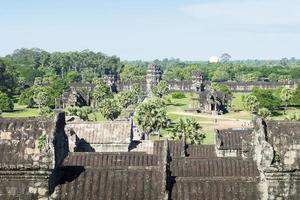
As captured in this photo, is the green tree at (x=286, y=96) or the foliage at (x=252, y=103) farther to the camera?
the green tree at (x=286, y=96)

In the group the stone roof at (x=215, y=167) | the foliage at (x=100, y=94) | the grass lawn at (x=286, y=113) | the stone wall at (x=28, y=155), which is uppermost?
the stone wall at (x=28, y=155)

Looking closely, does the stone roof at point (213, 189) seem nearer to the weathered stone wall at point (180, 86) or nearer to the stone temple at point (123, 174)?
the stone temple at point (123, 174)

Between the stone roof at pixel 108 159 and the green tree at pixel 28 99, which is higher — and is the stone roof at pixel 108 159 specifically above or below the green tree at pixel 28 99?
above

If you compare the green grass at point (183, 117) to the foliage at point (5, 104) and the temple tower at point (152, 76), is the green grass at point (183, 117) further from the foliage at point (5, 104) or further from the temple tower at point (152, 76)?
the foliage at point (5, 104)

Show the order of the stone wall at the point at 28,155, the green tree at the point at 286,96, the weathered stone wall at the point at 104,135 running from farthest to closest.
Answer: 1. the green tree at the point at 286,96
2. the weathered stone wall at the point at 104,135
3. the stone wall at the point at 28,155

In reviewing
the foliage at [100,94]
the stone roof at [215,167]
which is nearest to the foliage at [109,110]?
the foliage at [100,94]

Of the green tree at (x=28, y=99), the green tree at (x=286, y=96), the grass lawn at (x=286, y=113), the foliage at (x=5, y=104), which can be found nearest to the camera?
the grass lawn at (x=286, y=113)

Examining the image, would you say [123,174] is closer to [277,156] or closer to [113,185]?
[113,185]

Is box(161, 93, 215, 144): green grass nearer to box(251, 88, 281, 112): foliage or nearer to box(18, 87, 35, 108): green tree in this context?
box(251, 88, 281, 112): foliage

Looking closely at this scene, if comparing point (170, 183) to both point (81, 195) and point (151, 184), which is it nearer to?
point (151, 184)

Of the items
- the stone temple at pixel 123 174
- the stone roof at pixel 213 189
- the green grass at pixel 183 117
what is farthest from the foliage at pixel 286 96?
the stone roof at pixel 213 189

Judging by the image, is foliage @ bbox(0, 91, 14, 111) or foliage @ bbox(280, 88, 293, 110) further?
foliage @ bbox(280, 88, 293, 110)

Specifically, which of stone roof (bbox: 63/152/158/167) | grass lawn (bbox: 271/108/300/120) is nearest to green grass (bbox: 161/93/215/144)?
grass lawn (bbox: 271/108/300/120)

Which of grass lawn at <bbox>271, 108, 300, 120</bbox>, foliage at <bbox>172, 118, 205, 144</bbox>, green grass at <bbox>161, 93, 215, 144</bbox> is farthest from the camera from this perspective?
grass lawn at <bbox>271, 108, 300, 120</bbox>
